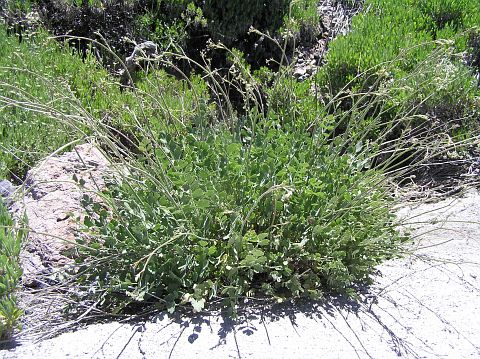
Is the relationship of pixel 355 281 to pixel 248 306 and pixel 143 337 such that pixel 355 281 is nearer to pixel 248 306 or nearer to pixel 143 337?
pixel 248 306

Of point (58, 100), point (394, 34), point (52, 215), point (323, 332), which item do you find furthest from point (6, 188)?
point (394, 34)

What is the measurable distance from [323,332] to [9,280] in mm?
1557

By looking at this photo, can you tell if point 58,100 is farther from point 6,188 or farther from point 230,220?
point 230,220

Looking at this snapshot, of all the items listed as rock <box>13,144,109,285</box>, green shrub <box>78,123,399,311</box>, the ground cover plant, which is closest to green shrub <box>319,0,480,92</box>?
the ground cover plant

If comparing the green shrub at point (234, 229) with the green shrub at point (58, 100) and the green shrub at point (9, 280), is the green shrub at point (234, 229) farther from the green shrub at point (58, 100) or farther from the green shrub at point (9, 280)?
the green shrub at point (58, 100)

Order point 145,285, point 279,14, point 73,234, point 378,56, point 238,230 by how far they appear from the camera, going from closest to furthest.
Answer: point 145,285, point 238,230, point 73,234, point 378,56, point 279,14

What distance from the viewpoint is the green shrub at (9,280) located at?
302cm

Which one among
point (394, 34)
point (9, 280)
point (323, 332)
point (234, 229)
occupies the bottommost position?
point (9, 280)

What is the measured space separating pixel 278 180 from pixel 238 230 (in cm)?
36

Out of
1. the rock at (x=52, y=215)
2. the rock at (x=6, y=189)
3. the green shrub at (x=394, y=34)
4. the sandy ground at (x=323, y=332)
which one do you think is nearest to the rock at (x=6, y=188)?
the rock at (x=6, y=189)

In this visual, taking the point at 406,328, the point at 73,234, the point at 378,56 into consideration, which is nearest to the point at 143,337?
the point at 73,234

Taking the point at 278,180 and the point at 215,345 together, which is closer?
the point at 215,345

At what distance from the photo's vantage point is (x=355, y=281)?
3521mm

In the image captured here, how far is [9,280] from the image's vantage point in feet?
10.3
